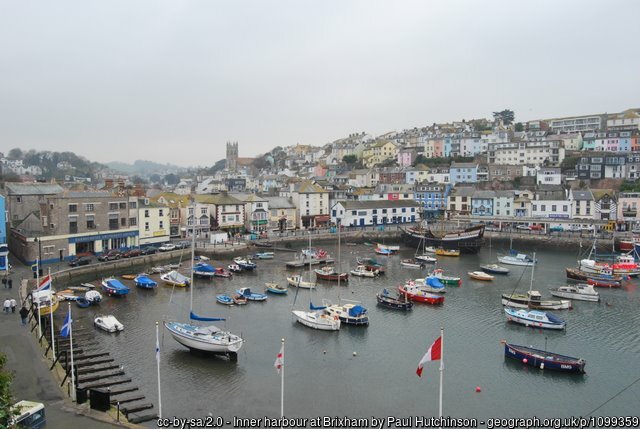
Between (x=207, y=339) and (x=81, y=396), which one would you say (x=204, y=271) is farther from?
(x=81, y=396)

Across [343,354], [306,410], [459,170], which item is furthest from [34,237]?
[459,170]

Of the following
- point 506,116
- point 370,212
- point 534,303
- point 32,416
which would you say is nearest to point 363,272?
point 534,303

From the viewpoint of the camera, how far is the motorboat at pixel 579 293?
35.4 m

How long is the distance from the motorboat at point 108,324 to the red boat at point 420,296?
18262mm

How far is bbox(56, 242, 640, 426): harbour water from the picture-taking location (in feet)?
64.6

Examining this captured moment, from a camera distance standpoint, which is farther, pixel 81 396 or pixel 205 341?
pixel 205 341

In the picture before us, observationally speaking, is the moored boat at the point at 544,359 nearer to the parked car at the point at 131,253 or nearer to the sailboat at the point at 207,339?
the sailboat at the point at 207,339

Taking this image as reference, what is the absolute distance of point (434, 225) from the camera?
72.0 meters

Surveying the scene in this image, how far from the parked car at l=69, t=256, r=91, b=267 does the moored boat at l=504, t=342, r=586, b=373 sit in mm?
33921

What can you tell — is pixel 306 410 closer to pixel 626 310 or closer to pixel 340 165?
pixel 626 310

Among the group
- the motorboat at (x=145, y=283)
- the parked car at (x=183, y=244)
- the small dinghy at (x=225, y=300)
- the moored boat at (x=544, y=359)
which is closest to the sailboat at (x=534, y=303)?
the moored boat at (x=544, y=359)

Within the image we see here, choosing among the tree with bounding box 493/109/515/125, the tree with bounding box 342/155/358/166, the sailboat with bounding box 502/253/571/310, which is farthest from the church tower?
the sailboat with bounding box 502/253/571/310

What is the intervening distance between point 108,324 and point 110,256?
18.9 m

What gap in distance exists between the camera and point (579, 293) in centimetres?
3584
